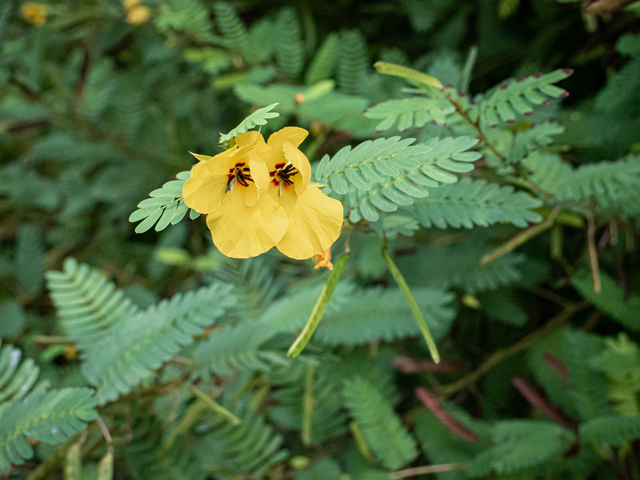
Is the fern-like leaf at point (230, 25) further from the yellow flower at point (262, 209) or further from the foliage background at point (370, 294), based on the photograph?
the yellow flower at point (262, 209)

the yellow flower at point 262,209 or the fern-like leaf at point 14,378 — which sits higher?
the yellow flower at point 262,209

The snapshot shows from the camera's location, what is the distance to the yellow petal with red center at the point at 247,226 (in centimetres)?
45

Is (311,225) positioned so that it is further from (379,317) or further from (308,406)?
(308,406)

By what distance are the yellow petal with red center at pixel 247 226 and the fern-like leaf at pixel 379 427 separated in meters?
0.60

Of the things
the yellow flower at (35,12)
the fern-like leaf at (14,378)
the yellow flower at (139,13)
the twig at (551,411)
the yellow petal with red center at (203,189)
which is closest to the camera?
the yellow petal with red center at (203,189)

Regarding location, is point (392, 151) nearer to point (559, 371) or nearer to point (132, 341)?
point (132, 341)

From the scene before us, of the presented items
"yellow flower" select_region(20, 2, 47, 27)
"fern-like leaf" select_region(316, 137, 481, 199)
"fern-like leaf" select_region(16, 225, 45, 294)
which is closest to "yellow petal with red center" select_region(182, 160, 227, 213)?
"fern-like leaf" select_region(316, 137, 481, 199)

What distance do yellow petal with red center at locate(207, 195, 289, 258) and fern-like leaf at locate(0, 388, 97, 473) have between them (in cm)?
42

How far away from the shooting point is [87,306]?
873mm

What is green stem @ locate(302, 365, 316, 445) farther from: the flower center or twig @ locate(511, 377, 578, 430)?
the flower center

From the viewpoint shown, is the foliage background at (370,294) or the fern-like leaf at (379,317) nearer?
the foliage background at (370,294)

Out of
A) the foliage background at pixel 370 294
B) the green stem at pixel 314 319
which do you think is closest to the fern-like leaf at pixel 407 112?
the foliage background at pixel 370 294

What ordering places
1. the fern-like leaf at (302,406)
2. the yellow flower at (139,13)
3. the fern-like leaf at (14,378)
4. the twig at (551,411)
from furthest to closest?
1. the yellow flower at (139,13)
2. the fern-like leaf at (302,406)
3. the twig at (551,411)
4. the fern-like leaf at (14,378)

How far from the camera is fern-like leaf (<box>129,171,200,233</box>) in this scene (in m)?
0.44
